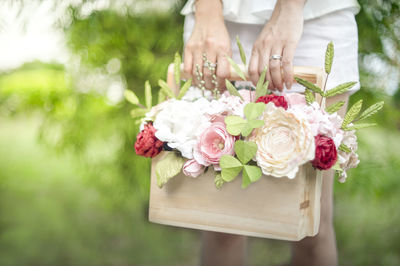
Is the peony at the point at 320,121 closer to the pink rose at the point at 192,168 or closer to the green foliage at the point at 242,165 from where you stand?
the green foliage at the point at 242,165

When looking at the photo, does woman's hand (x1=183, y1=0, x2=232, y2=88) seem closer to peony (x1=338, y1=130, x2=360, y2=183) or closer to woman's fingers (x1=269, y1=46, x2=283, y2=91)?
woman's fingers (x1=269, y1=46, x2=283, y2=91)

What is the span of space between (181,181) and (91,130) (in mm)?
1382

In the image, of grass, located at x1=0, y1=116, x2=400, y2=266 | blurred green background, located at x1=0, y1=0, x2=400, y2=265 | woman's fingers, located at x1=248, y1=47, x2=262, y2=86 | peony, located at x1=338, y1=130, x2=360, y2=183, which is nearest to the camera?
peony, located at x1=338, y1=130, x2=360, y2=183

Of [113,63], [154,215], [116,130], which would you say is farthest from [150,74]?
[154,215]

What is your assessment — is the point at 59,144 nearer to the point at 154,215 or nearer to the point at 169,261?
the point at 169,261

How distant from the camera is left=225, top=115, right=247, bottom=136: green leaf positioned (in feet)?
2.85

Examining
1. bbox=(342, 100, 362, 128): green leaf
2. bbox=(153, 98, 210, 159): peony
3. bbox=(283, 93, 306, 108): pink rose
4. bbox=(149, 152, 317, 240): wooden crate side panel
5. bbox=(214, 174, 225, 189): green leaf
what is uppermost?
bbox=(283, 93, 306, 108): pink rose

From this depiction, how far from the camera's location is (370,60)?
208 centimetres

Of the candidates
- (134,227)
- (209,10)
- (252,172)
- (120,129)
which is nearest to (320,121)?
(252,172)

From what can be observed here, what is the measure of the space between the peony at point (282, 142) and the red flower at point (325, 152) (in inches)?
1.1

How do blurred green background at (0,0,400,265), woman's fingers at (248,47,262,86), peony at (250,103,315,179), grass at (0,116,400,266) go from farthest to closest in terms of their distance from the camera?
grass at (0,116,400,266) → blurred green background at (0,0,400,265) → woman's fingers at (248,47,262,86) → peony at (250,103,315,179)

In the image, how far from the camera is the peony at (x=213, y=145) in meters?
0.89

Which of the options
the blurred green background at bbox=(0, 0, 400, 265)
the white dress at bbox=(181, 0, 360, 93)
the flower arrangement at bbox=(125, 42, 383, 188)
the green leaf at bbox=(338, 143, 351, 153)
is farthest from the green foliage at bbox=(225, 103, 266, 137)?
the blurred green background at bbox=(0, 0, 400, 265)

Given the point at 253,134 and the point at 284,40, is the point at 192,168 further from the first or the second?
the point at 284,40
